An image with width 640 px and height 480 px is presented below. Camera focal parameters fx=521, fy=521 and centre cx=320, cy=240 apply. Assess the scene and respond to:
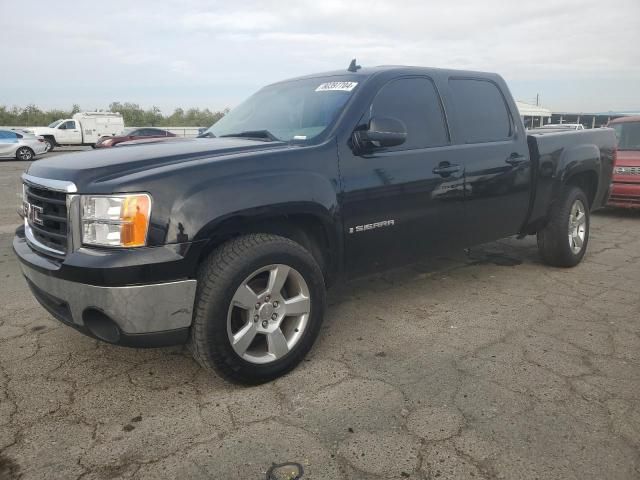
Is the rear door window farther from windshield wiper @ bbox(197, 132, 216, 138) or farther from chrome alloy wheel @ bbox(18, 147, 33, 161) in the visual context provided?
chrome alloy wheel @ bbox(18, 147, 33, 161)

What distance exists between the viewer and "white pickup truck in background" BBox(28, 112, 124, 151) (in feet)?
97.2

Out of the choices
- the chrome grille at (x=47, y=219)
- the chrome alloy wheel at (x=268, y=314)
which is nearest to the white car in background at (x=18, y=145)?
the chrome grille at (x=47, y=219)

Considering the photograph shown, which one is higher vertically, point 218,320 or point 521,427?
point 218,320

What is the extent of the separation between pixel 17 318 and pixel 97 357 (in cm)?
107

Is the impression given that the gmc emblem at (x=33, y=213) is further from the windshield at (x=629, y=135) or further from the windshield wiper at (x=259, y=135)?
the windshield at (x=629, y=135)

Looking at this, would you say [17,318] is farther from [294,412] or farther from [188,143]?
[294,412]

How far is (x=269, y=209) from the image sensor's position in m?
2.82

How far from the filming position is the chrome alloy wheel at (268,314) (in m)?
2.76

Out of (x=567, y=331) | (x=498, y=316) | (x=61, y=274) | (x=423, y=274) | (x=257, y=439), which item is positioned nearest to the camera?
(x=257, y=439)

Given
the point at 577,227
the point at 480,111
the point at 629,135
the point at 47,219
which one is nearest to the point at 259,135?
the point at 47,219

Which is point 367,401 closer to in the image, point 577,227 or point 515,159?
point 515,159

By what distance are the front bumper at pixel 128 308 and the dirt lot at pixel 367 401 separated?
1.34 ft

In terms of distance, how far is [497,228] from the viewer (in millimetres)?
4387

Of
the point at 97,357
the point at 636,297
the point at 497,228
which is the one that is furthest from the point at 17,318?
the point at 636,297
